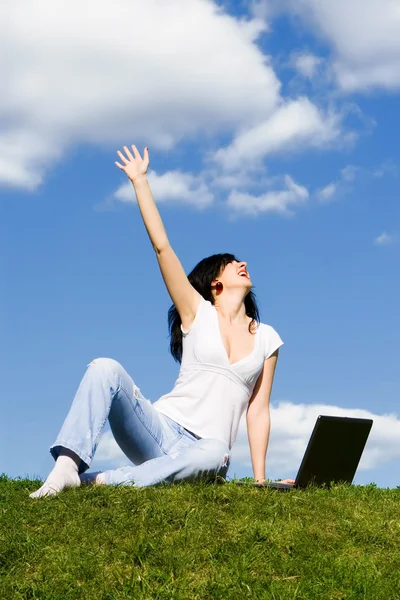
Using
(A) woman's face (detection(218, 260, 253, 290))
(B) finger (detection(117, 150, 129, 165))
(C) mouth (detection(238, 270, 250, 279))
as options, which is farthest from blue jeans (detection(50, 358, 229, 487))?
(B) finger (detection(117, 150, 129, 165))

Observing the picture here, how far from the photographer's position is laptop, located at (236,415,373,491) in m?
7.98

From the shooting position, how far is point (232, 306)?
8.98 m

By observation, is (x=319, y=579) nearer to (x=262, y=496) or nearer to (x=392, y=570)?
(x=392, y=570)

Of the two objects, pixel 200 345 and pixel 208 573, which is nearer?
pixel 208 573

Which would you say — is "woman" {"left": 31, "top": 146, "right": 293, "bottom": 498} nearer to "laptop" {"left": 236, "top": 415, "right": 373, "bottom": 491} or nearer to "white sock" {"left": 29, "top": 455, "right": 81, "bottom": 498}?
"white sock" {"left": 29, "top": 455, "right": 81, "bottom": 498}

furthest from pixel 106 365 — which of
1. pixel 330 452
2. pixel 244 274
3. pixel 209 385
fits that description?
pixel 330 452

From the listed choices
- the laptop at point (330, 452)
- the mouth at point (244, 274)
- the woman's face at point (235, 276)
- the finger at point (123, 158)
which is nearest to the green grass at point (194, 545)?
the laptop at point (330, 452)

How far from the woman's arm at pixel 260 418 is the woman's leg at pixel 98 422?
3.77ft

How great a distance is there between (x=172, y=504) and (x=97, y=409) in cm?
111

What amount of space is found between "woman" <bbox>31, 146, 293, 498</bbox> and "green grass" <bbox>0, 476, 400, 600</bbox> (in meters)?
0.29

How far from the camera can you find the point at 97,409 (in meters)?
7.54

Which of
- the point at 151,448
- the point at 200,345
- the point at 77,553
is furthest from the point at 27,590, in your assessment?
the point at 200,345

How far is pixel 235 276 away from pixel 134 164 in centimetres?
165

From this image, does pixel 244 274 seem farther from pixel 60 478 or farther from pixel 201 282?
pixel 60 478
